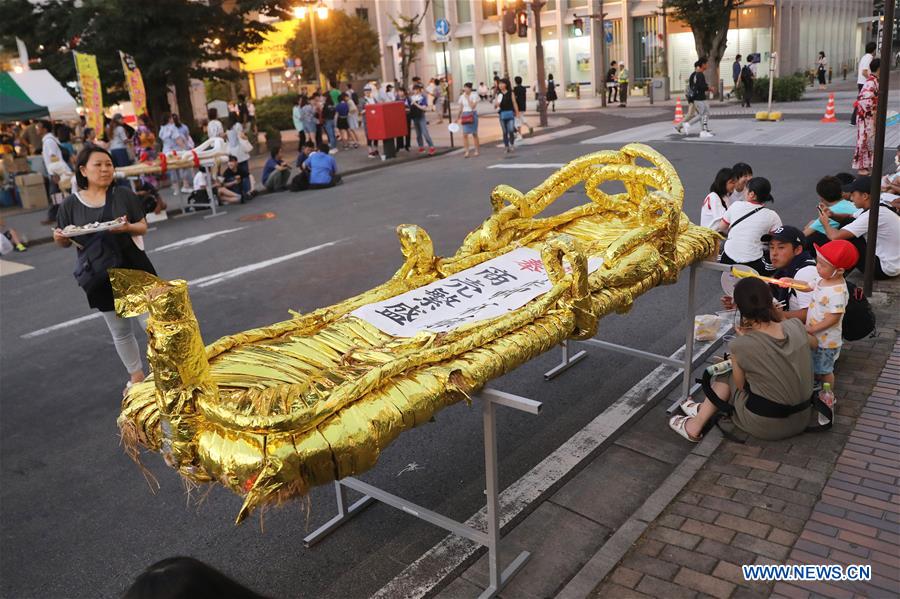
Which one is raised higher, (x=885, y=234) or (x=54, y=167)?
(x=54, y=167)

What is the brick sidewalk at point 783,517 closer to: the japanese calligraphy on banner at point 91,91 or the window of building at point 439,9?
the japanese calligraphy on banner at point 91,91

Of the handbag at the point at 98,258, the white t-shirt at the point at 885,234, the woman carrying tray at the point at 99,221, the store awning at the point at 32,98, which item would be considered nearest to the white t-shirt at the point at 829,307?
the white t-shirt at the point at 885,234

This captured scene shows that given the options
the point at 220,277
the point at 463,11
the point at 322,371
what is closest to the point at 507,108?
the point at 220,277

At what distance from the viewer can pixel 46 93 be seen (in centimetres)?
1730

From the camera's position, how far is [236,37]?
21.1 m

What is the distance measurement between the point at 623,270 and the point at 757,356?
87cm

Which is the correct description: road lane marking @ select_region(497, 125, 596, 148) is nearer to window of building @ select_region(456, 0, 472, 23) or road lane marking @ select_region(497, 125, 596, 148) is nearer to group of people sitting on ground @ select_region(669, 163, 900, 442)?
group of people sitting on ground @ select_region(669, 163, 900, 442)

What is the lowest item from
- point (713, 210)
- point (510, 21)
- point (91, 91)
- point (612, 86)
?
point (713, 210)

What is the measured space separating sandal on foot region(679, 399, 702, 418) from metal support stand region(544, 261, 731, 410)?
0.21 meters

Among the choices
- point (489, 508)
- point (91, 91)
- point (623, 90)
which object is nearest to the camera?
point (489, 508)

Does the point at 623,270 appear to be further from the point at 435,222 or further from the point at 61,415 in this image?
the point at 435,222

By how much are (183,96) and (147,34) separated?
2.22 m

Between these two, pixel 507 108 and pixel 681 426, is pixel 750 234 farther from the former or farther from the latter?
pixel 507 108

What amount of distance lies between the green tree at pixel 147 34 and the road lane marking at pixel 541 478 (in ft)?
56.5
